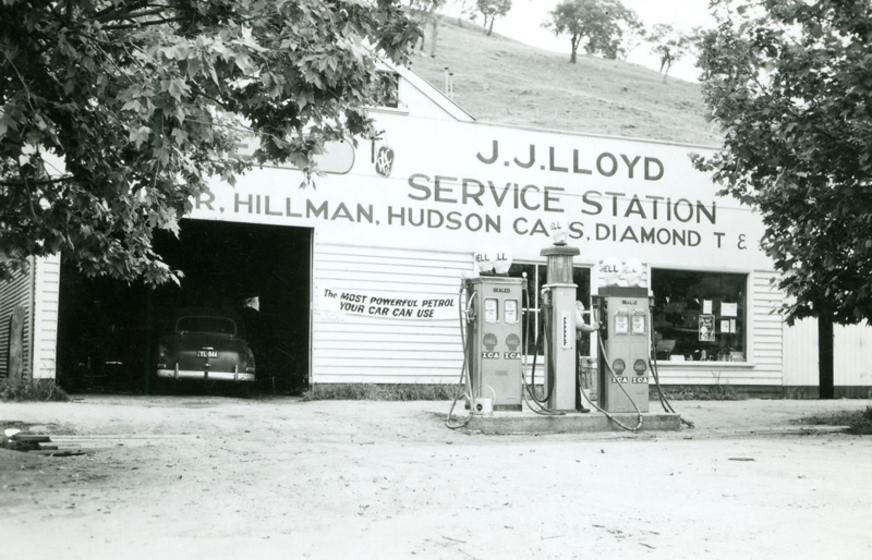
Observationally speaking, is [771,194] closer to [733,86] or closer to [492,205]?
[733,86]

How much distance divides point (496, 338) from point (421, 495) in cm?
617

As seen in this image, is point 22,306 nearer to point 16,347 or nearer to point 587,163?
point 16,347

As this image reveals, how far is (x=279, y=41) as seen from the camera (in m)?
7.20

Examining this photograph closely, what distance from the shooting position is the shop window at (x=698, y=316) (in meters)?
19.9

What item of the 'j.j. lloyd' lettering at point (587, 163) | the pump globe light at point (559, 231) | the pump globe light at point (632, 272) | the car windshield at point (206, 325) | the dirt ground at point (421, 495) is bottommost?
the dirt ground at point (421, 495)

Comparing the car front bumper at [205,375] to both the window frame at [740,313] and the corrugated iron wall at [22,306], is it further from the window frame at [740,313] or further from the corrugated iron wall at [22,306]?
the window frame at [740,313]

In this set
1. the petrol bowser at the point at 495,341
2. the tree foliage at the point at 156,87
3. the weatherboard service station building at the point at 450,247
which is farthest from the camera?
the weatherboard service station building at the point at 450,247

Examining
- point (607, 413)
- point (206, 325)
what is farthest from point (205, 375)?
point (607, 413)

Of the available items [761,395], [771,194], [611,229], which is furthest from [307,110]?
[761,395]

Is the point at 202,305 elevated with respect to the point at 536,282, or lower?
lower

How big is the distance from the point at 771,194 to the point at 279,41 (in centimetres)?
862

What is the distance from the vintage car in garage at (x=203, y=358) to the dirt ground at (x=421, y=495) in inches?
178

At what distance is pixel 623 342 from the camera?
1355cm

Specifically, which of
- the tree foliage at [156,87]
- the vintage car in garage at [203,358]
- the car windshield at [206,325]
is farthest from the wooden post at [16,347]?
the tree foliage at [156,87]
